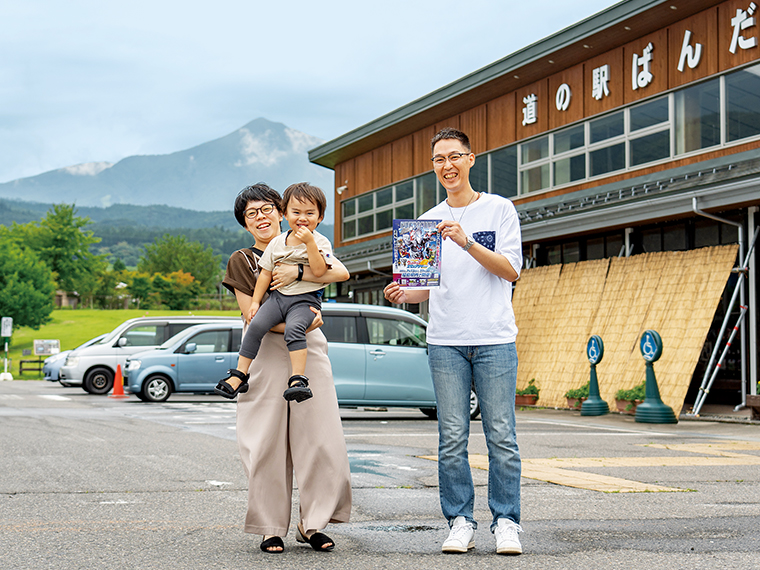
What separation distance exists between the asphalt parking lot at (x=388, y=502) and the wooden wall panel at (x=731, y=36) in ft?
23.2

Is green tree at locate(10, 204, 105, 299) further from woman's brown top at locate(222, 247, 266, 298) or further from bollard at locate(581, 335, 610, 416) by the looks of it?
woman's brown top at locate(222, 247, 266, 298)

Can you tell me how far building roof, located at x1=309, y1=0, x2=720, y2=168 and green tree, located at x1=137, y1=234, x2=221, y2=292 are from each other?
115036mm

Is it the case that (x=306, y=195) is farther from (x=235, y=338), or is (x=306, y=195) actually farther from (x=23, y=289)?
(x=23, y=289)

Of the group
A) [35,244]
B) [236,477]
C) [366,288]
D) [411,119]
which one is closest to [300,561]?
[236,477]

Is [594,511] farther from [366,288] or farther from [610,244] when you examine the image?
[366,288]

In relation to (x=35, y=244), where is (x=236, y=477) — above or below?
below

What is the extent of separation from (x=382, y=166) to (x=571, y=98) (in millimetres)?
9505

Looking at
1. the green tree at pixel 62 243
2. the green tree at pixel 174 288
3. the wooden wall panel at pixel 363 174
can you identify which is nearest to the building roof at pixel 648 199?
the wooden wall panel at pixel 363 174

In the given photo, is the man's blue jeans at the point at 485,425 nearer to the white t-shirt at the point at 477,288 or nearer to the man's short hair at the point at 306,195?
the white t-shirt at the point at 477,288

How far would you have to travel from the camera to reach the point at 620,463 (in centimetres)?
809

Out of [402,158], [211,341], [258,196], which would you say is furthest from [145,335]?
[258,196]

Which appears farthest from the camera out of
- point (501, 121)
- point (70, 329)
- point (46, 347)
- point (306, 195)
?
point (70, 329)

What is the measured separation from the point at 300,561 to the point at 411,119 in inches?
860

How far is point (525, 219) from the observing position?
18.5 meters
